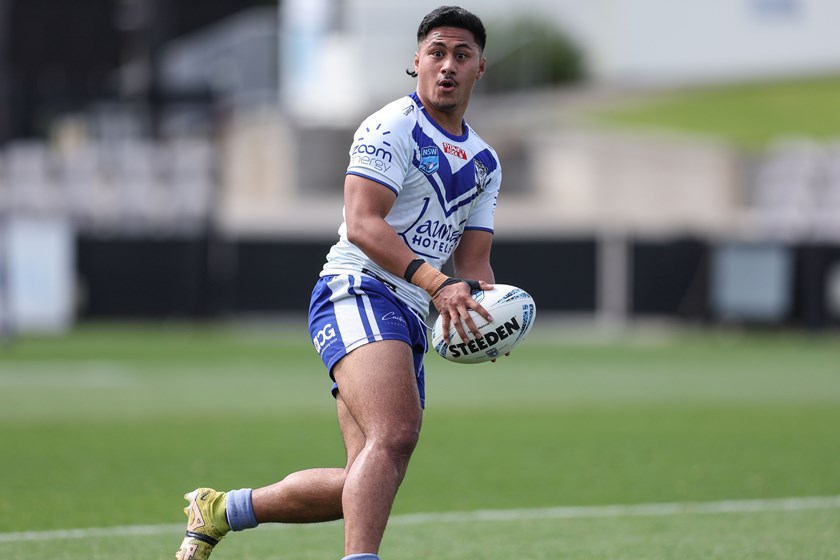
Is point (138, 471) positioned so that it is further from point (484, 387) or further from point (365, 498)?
point (484, 387)

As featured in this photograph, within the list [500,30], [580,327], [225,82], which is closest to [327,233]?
[580,327]

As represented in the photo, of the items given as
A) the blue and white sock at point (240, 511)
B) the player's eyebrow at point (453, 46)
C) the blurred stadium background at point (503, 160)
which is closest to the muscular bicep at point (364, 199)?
the player's eyebrow at point (453, 46)

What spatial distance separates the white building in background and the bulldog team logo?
2683cm

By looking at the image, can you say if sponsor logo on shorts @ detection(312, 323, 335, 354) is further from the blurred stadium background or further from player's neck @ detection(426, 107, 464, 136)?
the blurred stadium background

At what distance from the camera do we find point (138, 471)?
1040 centimetres

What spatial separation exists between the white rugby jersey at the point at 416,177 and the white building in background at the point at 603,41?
26667 mm

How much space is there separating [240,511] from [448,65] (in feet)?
6.92

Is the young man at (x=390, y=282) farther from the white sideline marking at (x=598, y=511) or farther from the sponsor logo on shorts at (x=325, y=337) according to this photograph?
the white sideline marking at (x=598, y=511)

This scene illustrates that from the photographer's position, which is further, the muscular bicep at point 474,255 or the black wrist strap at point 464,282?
the muscular bicep at point 474,255

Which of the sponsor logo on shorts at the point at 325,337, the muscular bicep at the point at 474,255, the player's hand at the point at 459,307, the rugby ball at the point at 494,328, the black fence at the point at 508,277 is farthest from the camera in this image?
the black fence at the point at 508,277

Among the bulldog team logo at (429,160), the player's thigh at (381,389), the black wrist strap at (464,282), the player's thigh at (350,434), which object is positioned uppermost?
the bulldog team logo at (429,160)

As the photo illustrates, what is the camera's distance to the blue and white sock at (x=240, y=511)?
630cm

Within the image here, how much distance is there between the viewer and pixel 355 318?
591cm

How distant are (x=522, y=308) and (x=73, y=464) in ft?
19.1
